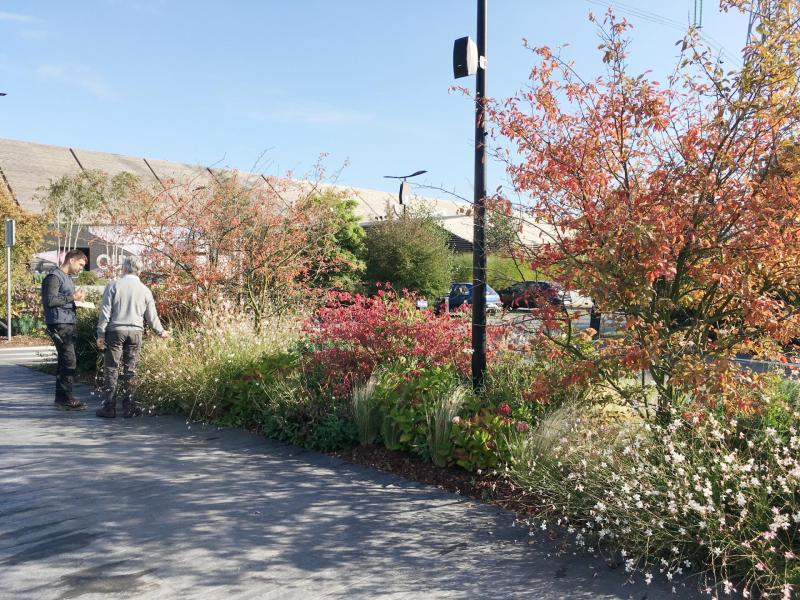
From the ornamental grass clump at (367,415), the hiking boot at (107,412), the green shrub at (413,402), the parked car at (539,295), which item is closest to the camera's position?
the parked car at (539,295)

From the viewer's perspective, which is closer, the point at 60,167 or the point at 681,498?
the point at 681,498

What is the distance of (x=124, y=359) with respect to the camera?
7695 millimetres

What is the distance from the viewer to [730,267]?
4.33m

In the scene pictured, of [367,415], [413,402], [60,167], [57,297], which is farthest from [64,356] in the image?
[60,167]

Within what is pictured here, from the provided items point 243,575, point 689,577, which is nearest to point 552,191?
point 689,577

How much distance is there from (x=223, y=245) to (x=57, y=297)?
3.11 metres

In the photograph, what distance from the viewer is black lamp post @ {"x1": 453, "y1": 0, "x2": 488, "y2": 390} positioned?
5969mm

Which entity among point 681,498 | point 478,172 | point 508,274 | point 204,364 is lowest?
point 681,498

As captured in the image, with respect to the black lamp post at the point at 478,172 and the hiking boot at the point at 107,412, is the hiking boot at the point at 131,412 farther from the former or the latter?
→ the black lamp post at the point at 478,172

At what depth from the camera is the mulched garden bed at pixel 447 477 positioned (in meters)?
4.79

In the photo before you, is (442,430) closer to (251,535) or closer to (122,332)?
(251,535)

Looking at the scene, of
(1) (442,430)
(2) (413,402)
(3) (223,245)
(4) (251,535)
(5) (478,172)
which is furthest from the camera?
(3) (223,245)

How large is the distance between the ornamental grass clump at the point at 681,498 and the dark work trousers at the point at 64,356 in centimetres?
569

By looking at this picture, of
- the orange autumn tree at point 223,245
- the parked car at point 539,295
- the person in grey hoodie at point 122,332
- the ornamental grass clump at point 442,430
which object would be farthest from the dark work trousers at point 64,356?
the parked car at point 539,295
